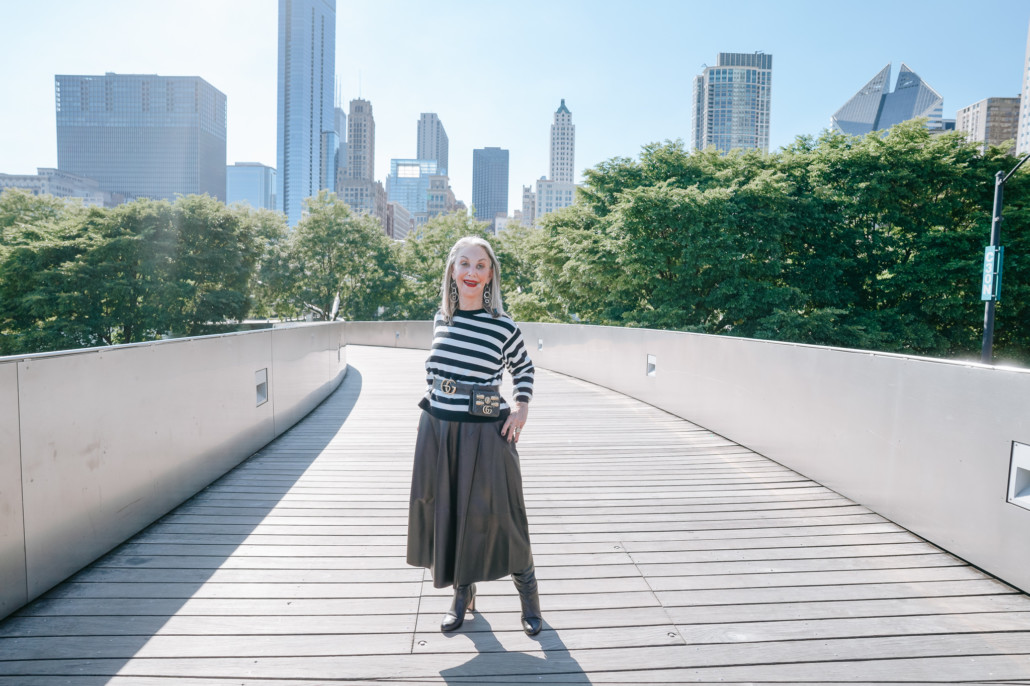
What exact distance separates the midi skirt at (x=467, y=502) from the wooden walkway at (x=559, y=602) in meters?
0.31

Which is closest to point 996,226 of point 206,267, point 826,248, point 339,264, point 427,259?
point 826,248

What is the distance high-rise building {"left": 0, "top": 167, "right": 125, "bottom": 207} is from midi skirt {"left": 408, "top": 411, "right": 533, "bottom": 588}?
192 m

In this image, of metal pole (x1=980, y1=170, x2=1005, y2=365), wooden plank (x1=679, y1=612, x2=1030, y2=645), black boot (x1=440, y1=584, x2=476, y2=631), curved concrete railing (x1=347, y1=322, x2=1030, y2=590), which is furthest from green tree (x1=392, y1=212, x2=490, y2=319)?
wooden plank (x1=679, y1=612, x2=1030, y2=645)

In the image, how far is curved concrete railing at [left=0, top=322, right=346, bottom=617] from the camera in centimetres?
261

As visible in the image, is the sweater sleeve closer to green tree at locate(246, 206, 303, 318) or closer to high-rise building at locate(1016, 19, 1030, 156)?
green tree at locate(246, 206, 303, 318)

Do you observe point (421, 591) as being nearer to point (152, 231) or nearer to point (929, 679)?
point (929, 679)

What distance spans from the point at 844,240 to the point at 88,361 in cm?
2725

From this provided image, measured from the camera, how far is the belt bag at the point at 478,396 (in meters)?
2.37

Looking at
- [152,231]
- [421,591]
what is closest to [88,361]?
[421,591]

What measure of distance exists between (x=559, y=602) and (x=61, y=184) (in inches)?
8268

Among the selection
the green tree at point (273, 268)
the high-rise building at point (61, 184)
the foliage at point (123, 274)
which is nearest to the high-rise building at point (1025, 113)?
the green tree at point (273, 268)

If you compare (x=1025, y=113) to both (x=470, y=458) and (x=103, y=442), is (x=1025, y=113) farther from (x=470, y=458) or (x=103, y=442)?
(x=103, y=442)

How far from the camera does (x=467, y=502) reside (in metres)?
2.38

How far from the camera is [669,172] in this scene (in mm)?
26953
